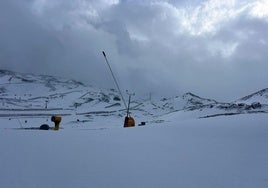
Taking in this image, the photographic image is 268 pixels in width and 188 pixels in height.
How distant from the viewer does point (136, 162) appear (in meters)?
5.20

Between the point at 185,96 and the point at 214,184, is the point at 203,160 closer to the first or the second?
the point at 214,184

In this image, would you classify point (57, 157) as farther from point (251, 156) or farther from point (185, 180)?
point (251, 156)

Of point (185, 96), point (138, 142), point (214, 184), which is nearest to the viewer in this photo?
point (214, 184)

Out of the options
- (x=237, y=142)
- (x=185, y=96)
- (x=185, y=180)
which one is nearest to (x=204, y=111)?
(x=237, y=142)

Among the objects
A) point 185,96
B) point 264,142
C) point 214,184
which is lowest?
point 214,184

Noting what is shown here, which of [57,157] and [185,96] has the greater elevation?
[185,96]

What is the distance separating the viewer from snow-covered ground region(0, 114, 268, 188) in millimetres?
4145

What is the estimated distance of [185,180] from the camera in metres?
4.20

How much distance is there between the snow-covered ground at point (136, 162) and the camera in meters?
4.14

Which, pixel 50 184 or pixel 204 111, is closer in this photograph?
pixel 50 184

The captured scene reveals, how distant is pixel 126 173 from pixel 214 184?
1.44 metres

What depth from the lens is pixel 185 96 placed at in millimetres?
176875

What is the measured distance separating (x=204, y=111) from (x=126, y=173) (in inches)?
1772

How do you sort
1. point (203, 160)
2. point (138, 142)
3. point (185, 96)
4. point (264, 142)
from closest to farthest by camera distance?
point (203, 160) < point (264, 142) < point (138, 142) < point (185, 96)
